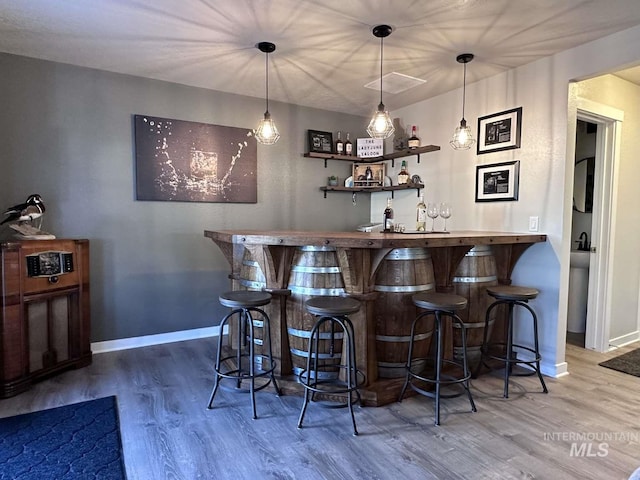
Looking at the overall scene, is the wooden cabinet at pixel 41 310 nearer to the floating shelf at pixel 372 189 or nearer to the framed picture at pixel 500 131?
the floating shelf at pixel 372 189

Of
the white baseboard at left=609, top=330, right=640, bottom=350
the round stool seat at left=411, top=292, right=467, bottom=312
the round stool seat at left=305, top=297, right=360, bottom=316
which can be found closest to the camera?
the round stool seat at left=305, top=297, right=360, bottom=316

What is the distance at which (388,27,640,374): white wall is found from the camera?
2631 millimetres

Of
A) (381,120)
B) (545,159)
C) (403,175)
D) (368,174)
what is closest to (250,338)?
(381,120)

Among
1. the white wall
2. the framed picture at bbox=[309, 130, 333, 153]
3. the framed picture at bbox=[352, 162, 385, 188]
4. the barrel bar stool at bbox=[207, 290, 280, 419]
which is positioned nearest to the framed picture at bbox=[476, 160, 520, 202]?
the white wall

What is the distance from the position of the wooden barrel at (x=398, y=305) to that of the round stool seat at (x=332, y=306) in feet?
0.91

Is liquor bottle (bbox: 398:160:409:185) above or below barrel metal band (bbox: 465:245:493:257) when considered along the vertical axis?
above

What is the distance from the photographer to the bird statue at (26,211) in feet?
8.56

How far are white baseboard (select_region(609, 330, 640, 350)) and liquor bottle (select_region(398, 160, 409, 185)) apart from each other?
2.43 m

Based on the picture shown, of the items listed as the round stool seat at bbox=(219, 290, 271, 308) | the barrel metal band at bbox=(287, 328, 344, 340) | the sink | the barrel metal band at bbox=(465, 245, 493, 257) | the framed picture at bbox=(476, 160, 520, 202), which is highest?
the framed picture at bbox=(476, 160, 520, 202)

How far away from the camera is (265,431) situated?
201 cm

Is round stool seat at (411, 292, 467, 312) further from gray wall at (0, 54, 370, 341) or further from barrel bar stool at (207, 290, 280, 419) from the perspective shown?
gray wall at (0, 54, 370, 341)

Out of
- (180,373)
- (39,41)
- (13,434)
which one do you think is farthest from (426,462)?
(39,41)

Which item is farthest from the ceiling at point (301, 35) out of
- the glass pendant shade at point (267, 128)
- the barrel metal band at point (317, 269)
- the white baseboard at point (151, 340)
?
the white baseboard at point (151, 340)

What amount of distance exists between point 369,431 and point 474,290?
131 cm
